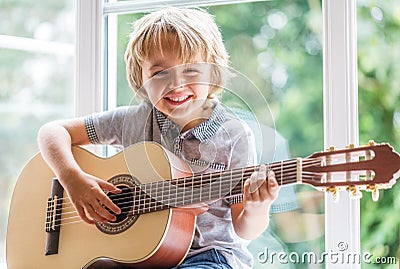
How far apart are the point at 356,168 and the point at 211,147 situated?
0.42 m

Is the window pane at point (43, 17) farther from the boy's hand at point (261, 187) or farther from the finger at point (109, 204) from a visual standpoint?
the boy's hand at point (261, 187)

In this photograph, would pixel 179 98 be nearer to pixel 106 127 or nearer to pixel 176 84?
pixel 176 84

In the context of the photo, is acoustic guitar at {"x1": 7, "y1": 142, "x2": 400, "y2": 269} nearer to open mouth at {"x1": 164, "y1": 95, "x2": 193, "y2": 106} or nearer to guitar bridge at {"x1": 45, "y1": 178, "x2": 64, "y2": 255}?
guitar bridge at {"x1": 45, "y1": 178, "x2": 64, "y2": 255}

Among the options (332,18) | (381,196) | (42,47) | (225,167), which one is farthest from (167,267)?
(42,47)

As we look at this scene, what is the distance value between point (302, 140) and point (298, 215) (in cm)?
21

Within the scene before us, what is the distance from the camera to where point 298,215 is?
1970 millimetres

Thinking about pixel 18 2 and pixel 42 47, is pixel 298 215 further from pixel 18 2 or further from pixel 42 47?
pixel 18 2

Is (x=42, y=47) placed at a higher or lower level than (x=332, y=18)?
higher

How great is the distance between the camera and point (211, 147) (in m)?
1.81

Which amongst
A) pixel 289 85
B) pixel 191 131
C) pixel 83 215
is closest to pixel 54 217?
pixel 83 215

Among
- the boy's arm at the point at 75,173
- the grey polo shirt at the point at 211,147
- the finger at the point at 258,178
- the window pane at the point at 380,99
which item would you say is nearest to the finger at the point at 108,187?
the boy's arm at the point at 75,173

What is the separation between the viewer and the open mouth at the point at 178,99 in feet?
5.82

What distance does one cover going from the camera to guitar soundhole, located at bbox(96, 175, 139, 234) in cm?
177

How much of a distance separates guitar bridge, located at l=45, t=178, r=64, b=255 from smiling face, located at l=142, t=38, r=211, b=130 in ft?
1.19
